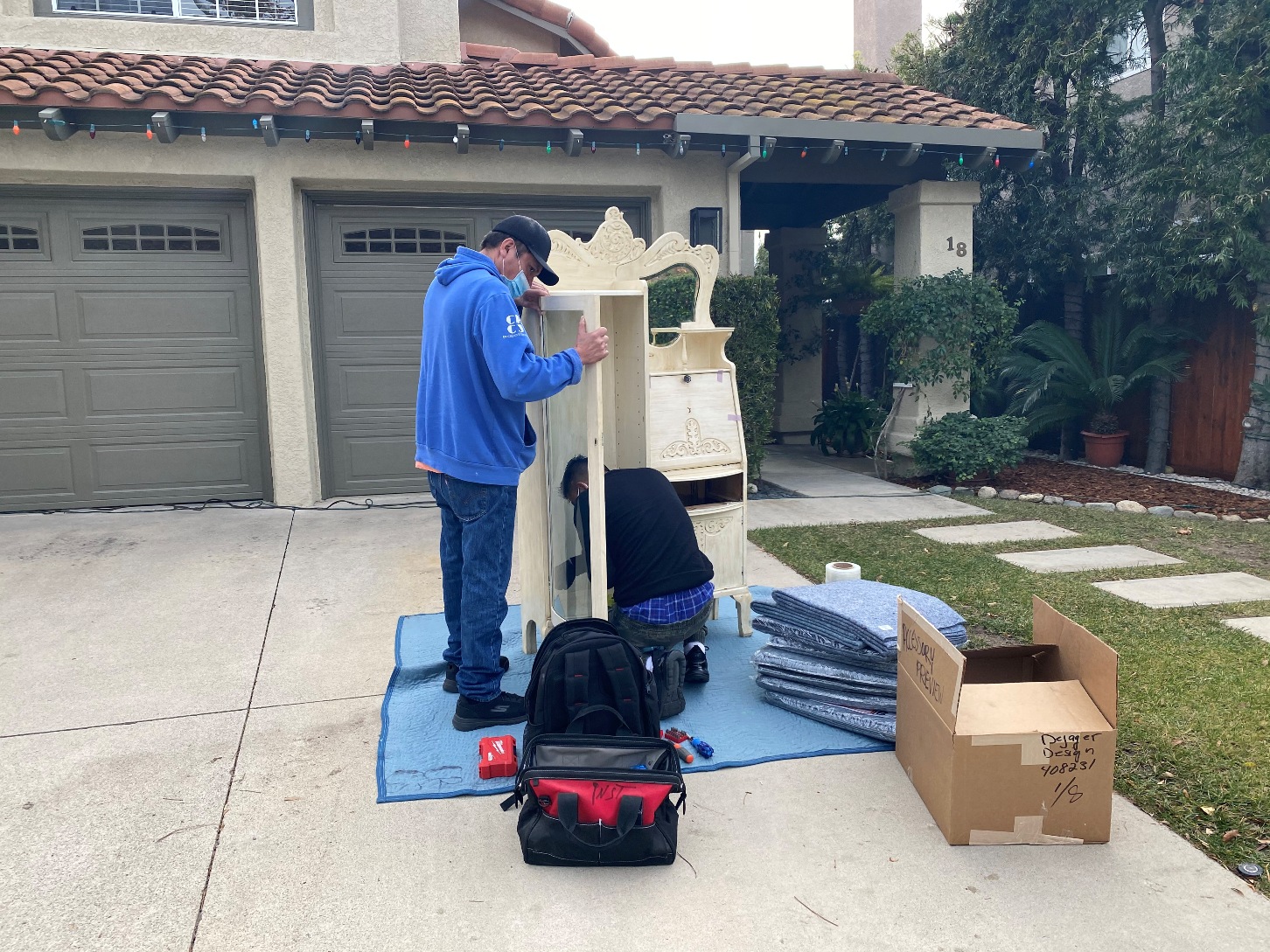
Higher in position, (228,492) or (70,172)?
(70,172)

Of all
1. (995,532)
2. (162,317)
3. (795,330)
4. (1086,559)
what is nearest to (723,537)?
(1086,559)

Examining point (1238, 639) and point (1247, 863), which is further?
point (1238, 639)

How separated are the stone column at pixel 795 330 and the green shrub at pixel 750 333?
4.05 m

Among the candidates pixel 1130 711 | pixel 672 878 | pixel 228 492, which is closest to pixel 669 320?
pixel 228 492

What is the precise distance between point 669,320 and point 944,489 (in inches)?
115

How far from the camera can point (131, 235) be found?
7.70 m

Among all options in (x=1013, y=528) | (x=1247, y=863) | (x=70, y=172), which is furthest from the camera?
(x=70, y=172)

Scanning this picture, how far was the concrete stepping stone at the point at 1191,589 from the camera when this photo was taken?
195 inches

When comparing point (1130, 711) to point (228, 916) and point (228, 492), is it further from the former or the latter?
point (228, 492)

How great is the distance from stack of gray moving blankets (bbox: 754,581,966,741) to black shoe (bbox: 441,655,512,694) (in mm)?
1024

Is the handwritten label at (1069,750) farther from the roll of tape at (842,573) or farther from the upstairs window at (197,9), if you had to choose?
the upstairs window at (197,9)

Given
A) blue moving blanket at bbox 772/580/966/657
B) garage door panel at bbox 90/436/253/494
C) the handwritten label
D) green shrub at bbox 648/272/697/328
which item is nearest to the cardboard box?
the handwritten label

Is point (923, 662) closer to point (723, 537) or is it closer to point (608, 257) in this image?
point (723, 537)

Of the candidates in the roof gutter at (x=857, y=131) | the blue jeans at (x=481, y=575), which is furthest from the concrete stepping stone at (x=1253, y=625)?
the roof gutter at (x=857, y=131)
